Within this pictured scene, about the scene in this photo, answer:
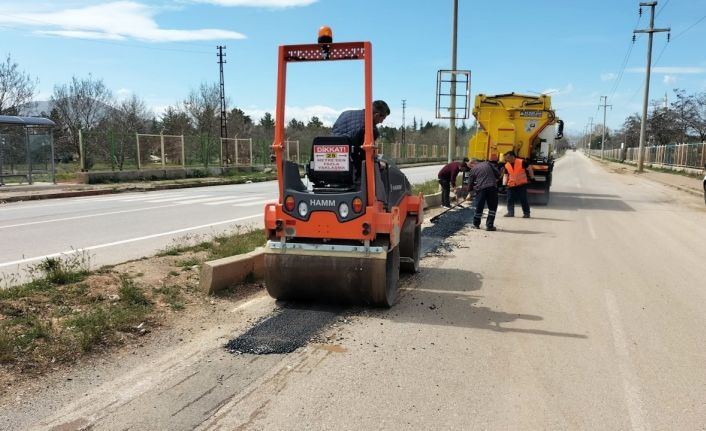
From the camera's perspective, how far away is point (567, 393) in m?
3.78

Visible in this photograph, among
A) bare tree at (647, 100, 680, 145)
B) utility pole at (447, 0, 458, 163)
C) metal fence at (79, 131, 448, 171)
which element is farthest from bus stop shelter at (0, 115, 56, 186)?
bare tree at (647, 100, 680, 145)

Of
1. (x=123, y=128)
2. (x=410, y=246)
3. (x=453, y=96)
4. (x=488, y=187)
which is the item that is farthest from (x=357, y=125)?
(x=123, y=128)

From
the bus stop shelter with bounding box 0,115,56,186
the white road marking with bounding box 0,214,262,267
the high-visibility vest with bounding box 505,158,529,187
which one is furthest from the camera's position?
the bus stop shelter with bounding box 0,115,56,186

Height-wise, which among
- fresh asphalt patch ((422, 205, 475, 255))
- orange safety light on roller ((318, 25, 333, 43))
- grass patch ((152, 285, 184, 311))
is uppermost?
orange safety light on roller ((318, 25, 333, 43))

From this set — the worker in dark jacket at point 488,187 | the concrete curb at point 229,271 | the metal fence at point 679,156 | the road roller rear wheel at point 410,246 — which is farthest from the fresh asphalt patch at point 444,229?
the metal fence at point 679,156

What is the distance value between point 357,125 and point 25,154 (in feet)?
66.7

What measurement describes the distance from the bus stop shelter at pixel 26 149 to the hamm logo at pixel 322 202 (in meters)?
19.1

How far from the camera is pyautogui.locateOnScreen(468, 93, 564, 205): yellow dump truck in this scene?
667 inches

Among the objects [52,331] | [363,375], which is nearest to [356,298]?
[363,375]

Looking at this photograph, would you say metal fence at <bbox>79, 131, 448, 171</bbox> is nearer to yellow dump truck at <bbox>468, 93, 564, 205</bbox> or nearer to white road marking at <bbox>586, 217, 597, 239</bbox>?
yellow dump truck at <bbox>468, 93, 564, 205</bbox>

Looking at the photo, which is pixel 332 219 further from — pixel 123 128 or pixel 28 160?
pixel 123 128

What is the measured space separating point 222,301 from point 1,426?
2.69m

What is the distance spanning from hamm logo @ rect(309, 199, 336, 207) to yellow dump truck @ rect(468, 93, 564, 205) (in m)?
12.5

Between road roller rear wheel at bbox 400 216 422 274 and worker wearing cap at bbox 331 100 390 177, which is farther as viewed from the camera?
Result: road roller rear wheel at bbox 400 216 422 274
